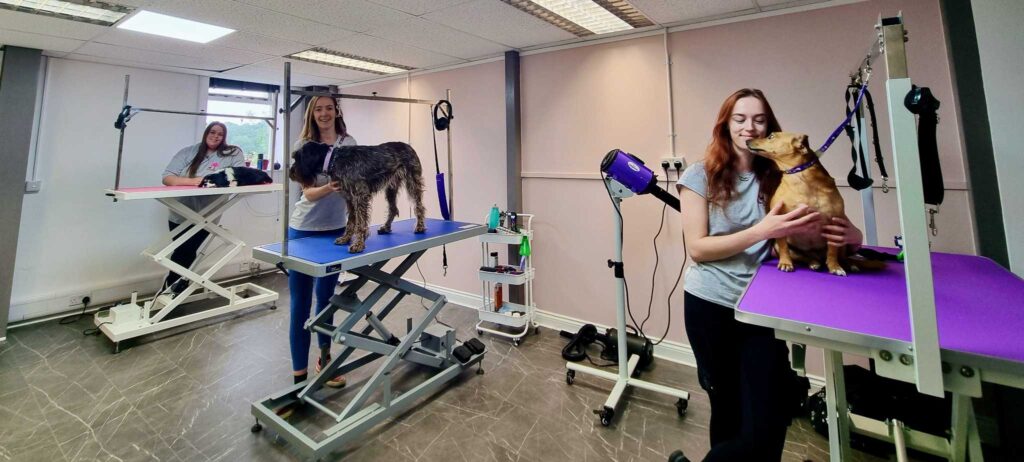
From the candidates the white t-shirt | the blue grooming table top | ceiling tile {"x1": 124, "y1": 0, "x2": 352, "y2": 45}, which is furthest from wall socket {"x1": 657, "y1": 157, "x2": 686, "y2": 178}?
ceiling tile {"x1": 124, "y1": 0, "x2": 352, "y2": 45}

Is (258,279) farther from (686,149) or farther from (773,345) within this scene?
(773,345)

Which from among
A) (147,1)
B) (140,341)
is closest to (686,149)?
(147,1)

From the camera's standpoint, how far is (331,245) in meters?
1.79

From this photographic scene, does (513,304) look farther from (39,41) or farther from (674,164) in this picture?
(39,41)

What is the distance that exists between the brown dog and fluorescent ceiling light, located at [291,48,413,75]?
3.35 meters

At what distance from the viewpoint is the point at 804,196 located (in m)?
1.08

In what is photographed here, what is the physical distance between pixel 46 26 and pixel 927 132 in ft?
14.5

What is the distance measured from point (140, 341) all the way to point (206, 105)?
8.41 feet

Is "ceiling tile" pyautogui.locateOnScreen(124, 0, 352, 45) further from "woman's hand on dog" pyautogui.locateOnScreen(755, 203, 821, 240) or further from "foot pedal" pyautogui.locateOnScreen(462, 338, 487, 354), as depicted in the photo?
"woman's hand on dog" pyautogui.locateOnScreen(755, 203, 821, 240)

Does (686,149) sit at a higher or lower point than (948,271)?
higher

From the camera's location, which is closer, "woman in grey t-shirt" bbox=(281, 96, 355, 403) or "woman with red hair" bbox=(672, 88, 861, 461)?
"woman with red hair" bbox=(672, 88, 861, 461)

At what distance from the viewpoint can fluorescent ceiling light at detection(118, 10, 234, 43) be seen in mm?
2430

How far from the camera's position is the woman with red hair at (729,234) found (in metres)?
1.08

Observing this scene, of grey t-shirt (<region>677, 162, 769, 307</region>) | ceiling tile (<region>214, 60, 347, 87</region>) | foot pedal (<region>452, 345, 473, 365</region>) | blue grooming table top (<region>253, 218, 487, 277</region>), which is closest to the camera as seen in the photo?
grey t-shirt (<region>677, 162, 769, 307</region>)
